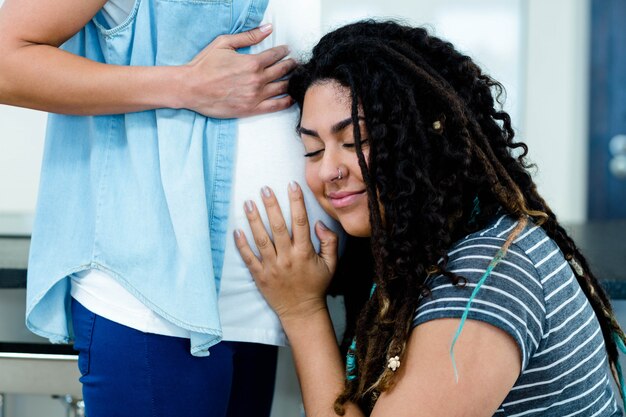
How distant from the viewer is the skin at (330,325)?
3.13 feet

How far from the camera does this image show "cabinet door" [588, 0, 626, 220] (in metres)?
3.47

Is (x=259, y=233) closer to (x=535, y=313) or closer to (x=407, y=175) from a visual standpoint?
(x=407, y=175)

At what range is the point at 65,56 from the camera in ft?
3.36

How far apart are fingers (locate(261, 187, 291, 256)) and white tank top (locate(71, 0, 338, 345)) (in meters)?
0.01

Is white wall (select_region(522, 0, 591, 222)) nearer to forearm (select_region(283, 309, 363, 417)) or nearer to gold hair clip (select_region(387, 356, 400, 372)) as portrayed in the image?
forearm (select_region(283, 309, 363, 417))

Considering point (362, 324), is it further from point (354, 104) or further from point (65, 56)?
point (65, 56)

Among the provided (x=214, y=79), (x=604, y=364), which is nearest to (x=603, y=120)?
(x=604, y=364)

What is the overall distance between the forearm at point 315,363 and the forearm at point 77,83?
15.3 inches

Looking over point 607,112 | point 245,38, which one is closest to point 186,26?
point 245,38

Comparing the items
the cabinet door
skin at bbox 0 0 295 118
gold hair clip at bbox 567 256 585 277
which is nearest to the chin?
skin at bbox 0 0 295 118

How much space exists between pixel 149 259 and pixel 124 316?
9 centimetres

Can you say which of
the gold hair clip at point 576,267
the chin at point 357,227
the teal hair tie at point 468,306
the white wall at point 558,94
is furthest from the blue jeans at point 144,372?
the white wall at point 558,94

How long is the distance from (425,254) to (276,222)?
22 cm

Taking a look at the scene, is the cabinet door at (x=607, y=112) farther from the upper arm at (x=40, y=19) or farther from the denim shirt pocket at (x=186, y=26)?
the upper arm at (x=40, y=19)
